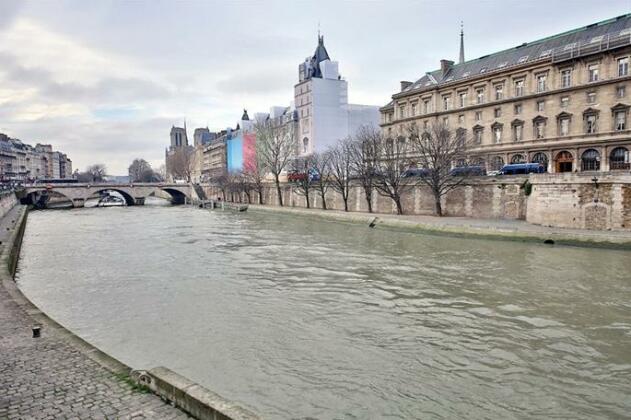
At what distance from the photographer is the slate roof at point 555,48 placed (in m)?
35.5

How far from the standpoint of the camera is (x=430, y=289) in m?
14.5

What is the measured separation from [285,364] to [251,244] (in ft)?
56.4

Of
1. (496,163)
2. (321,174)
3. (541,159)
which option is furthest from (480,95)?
(321,174)

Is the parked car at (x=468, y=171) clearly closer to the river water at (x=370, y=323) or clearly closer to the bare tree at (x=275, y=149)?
the river water at (x=370, y=323)

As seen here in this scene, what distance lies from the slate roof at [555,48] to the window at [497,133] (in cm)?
545

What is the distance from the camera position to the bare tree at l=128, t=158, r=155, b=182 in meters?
141

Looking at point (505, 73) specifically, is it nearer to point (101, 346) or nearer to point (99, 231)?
point (99, 231)

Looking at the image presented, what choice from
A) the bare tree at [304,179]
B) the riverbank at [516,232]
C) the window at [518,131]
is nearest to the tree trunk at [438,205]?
the riverbank at [516,232]

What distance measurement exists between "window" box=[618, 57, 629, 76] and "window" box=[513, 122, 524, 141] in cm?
843

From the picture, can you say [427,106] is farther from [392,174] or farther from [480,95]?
[392,174]

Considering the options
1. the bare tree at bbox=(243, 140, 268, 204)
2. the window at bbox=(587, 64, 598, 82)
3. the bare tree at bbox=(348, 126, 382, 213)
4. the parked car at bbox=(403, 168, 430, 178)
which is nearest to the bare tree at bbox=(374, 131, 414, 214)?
the parked car at bbox=(403, 168, 430, 178)

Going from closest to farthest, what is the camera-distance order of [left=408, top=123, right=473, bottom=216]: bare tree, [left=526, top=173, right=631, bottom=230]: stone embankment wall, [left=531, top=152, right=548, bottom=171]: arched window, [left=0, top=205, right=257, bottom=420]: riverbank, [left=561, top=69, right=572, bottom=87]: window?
[left=0, top=205, right=257, bottom=420]: riverbank < [left=526, top=173, right=631, bottom=230]: stone embankment wall < [left=408, top=123, right=473, bottom=216]: bare tree < [left=561, top=69, right=572, bottom=87]: window < [left=531, top=152, right=548, bottom=171]: arched window

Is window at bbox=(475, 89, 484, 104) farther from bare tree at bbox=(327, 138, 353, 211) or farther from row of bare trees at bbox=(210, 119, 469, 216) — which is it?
bare tree at bbox=(327, 138, 353, 211)

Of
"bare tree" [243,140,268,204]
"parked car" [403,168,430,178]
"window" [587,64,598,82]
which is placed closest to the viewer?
"window" [587,64,598,82]
